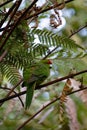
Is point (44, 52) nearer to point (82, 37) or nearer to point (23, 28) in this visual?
point (23, 28)

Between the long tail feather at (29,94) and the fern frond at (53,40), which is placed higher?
the fern frond at (53,40)

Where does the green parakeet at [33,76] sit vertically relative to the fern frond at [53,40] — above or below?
below

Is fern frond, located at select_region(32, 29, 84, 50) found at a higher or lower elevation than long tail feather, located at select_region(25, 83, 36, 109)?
higher

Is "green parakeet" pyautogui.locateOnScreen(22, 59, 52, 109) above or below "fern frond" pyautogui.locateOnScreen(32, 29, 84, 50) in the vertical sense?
below

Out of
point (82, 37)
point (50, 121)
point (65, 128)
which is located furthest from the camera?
point (82, 37)

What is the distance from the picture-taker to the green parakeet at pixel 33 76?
30.3 inches

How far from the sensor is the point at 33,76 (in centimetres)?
80

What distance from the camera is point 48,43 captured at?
79 centimetres

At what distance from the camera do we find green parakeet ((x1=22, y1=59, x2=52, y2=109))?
77 cm

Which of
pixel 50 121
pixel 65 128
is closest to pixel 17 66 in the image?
pixel 65 128

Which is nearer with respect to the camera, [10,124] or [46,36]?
[46,36]

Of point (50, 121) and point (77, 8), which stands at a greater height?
point (77, 8)

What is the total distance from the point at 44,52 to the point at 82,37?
1.31 meters

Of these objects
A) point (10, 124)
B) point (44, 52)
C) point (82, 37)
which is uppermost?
point (44, 52)
